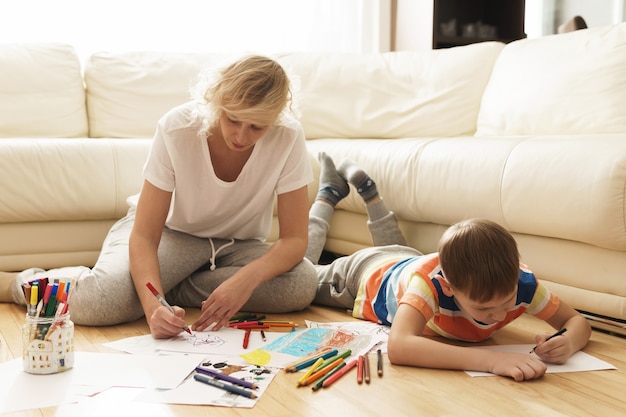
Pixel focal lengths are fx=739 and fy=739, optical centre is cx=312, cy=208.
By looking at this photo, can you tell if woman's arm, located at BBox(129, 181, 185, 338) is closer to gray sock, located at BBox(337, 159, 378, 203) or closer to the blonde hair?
the blonde hair

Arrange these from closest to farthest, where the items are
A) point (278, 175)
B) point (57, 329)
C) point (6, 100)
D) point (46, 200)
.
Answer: point (57, 329)
point (278, 175)
point (46, 200)
point (6, 100)

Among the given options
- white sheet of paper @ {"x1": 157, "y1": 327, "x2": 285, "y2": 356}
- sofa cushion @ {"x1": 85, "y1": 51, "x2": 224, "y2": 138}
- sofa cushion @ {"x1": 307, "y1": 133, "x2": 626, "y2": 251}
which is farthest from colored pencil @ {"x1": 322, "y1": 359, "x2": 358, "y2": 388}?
sofa cushion @ {"x1": 85, "y1": 51, "x2": 224, "y2": 138}

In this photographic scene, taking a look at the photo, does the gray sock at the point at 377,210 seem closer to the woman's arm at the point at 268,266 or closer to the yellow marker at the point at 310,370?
the woman's arm at the point at 268,266

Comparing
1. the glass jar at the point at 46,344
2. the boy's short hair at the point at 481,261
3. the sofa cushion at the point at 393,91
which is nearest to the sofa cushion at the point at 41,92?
the sofa cushion at the point at 393,91

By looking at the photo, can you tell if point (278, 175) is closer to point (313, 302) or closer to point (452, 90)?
point (313, 302)

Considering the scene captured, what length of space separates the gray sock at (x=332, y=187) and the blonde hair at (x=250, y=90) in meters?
0.90

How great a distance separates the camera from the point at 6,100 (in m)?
2.84

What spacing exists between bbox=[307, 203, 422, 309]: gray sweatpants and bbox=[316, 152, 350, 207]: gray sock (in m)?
0.22

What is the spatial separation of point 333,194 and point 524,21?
7.30 ft

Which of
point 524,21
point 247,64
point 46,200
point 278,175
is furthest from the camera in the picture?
point 524,21

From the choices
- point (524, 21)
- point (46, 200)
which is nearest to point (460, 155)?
point (46, 200)

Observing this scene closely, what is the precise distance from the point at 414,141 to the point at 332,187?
33 centimetres

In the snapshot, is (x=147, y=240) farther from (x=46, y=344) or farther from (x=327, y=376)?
(x=327, y=376)

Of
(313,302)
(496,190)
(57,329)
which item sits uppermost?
(496,190)
